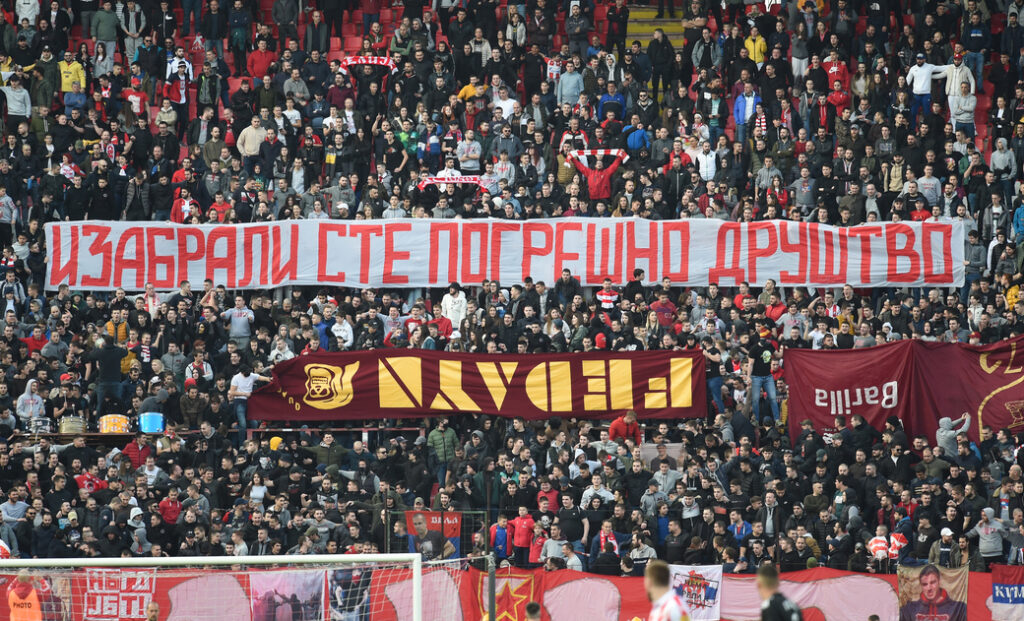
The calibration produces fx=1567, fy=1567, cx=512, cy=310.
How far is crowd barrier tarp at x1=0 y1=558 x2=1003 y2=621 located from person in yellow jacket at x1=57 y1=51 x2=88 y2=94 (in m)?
16.2

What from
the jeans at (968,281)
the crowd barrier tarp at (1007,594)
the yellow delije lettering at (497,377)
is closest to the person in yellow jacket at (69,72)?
the yellow delije lettering at (497,377)

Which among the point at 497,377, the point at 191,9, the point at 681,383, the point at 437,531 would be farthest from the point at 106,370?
the point at 191,9

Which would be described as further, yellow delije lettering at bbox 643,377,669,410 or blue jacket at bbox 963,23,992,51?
blue jacket at bbox 963,23,992,51

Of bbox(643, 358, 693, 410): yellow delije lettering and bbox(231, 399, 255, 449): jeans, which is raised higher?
bbox(643, 358, 693, 410): yellow delije lettering

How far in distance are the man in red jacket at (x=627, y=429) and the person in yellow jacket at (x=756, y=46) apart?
10.5 metres

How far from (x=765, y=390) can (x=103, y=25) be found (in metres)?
16.3

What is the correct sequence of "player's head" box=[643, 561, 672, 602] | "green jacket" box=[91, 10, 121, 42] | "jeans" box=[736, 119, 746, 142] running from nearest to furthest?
"player's head" box=[643, 561, 672, 602] → "jeans" box=[736, 119, 746, 142] → "green jacket" box=[91, 10, 121, 42]

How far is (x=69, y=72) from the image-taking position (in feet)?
101

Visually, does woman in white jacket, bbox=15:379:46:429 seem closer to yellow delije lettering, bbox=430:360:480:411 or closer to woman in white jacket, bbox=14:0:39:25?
yellow delije lettering, bbox=430:360:480:411

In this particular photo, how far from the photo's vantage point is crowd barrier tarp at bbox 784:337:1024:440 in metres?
23.1

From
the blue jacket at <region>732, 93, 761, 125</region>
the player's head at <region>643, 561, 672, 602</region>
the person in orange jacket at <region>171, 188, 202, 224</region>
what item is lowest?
the player's head at <region>643, 561, 672, 602</region>

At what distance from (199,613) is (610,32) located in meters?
18.5

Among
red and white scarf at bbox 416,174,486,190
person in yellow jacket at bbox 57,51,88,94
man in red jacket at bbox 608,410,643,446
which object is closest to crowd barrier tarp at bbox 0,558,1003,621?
man in red jacket at bbox 608,410,643,446

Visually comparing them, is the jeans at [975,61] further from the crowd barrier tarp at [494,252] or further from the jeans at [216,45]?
the jeans at [216,45]
